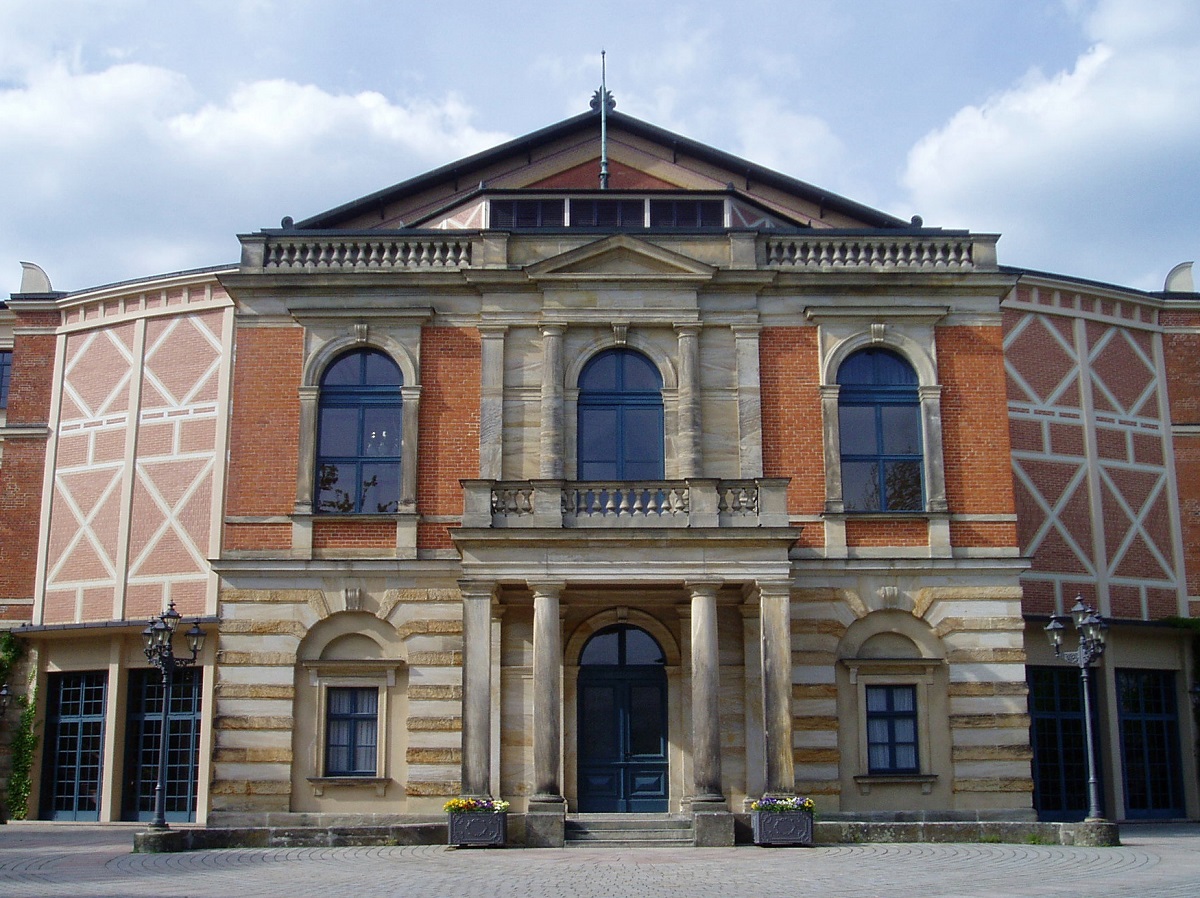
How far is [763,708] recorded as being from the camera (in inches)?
791

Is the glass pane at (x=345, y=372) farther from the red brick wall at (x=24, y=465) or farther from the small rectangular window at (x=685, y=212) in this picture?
the red brick wall at (x=24, y=465)

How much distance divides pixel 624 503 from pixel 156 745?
490 inches

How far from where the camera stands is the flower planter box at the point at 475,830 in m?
18.9

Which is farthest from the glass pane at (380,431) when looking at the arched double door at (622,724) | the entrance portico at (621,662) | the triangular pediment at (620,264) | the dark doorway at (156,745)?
the dark doorway at (156,745)

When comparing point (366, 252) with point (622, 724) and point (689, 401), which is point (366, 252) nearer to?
point (689, 401)

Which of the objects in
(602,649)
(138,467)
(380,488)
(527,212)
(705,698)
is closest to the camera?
(705,698)

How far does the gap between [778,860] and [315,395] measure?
10916 mm

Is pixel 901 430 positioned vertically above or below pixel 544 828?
above

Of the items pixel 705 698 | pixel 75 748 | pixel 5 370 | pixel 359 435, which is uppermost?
pixel 5 370

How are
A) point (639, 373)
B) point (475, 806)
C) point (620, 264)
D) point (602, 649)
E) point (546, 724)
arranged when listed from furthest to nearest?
point (620, 264) < point (639, 373) < point (602, 649) < point (546, 724) < point (475, 806)

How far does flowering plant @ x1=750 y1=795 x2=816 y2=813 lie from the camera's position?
19.0 meters

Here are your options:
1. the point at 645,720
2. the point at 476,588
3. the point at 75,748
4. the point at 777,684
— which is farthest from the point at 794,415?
the point at 75,748

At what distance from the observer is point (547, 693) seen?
64.4ft

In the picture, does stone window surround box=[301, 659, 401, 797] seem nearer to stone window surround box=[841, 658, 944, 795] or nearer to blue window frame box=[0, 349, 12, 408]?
stone window surround box=[841, 658, 944, 795]
